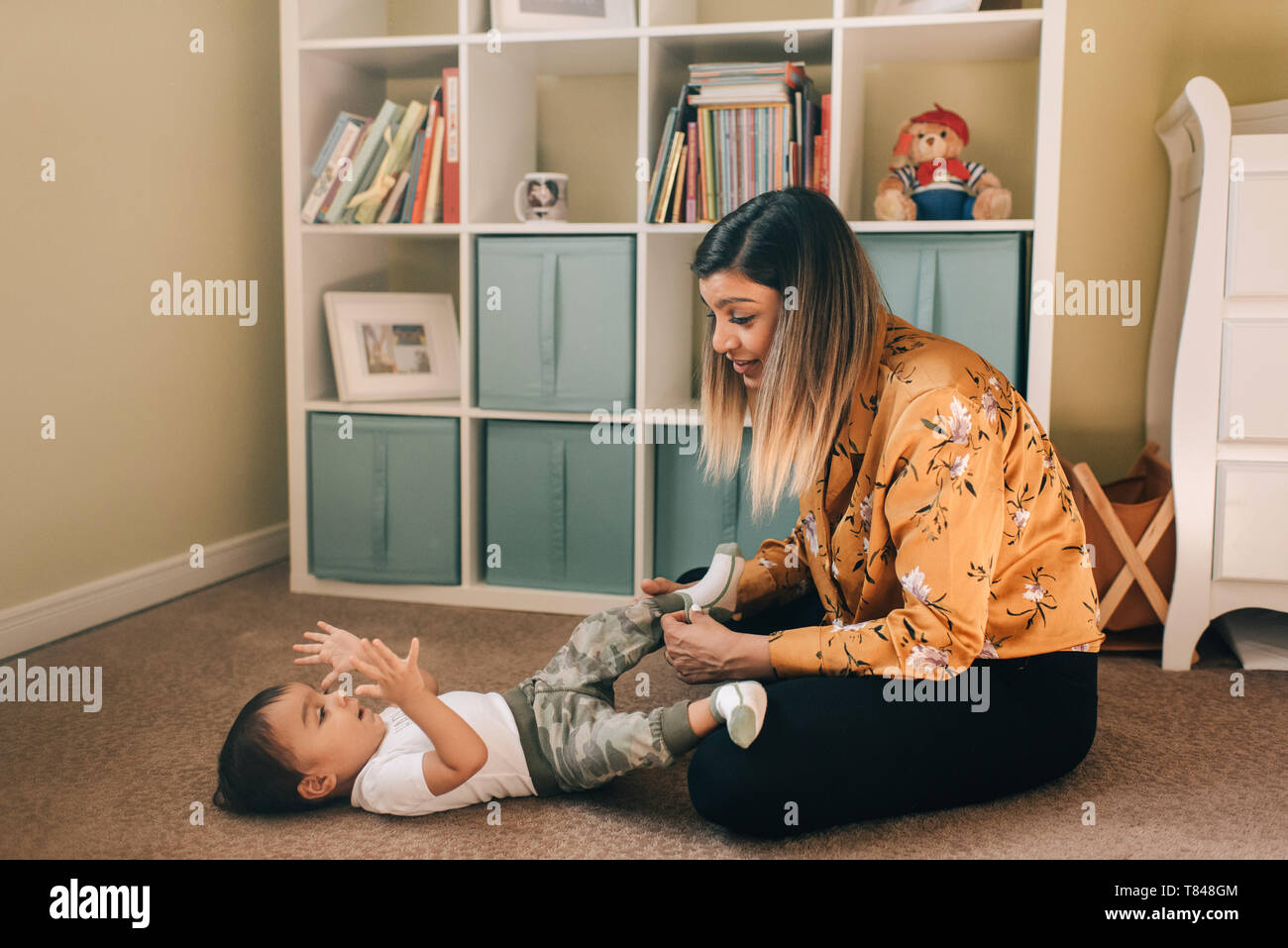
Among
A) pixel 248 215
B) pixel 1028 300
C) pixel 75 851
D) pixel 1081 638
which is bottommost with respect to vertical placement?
pixel 75 851

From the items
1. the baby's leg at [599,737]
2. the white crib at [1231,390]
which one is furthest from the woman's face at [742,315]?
the white crib at [1231,390]

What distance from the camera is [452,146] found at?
2.42m

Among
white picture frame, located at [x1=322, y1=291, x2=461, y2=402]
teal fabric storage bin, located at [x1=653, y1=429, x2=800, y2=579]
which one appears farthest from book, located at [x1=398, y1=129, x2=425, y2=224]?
Answer: teal fabric storage bin, located at [x1=653, y1=429, x2=800, y2=579]

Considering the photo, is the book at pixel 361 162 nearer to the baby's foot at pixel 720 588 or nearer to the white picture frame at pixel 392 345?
the white picture frame at pixel 392 345

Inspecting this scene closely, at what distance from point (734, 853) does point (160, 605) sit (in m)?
1.65

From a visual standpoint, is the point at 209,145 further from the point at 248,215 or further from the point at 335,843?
the point at 335,843

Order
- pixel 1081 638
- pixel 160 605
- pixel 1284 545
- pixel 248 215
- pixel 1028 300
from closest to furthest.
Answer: pixel 1081 638
pixel 1284 545
pixel 1028 300
pixel 160 605
pixel 248 215

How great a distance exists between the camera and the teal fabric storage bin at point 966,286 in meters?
2.14

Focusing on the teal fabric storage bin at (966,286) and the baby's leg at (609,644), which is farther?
the teal fabric storage bin at (966,286)

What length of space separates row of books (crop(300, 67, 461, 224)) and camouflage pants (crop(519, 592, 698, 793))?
1.27 meters

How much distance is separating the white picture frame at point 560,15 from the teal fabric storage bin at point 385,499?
893mm

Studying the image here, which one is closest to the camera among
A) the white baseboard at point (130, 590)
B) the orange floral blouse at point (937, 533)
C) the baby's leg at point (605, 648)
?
the orange floral blouse at point (937, 533)

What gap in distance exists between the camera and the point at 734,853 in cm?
132
